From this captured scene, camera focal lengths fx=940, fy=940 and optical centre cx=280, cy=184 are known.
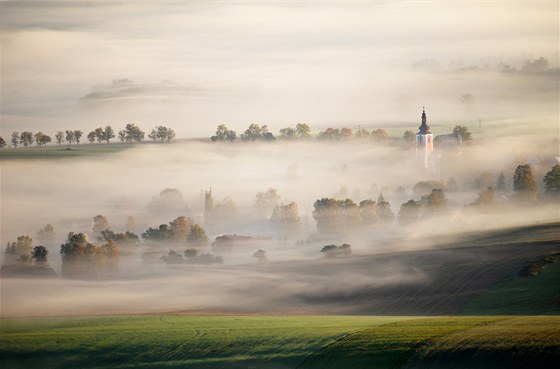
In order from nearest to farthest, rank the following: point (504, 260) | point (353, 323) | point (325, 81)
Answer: point (353, 323) → point (504, 260) → point (325, 81)

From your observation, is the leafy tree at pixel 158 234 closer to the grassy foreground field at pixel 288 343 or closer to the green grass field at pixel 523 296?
the grassy foreground field at pixel 288 343

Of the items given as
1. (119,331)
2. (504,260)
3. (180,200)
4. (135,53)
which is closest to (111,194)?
(180,200)

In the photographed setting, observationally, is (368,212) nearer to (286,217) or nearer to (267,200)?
(286,217)

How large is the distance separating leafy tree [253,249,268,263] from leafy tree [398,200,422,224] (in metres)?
7.70

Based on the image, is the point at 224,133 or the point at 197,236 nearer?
the point at 197,236

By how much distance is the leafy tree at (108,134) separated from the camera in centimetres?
5222

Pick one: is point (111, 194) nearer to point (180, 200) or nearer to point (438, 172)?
point (180, 200)

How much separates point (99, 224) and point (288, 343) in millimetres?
23548

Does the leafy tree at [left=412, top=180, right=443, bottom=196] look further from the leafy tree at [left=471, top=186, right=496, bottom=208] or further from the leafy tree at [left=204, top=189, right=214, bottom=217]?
the leafy tree at [left=204, top=189, right=214, bottom=217]

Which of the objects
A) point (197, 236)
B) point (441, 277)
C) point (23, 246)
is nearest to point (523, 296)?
point (441, 277)

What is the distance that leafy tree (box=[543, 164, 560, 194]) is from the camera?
47.3 metres

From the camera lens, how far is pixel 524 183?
158 ft

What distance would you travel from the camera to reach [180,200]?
52688 mm

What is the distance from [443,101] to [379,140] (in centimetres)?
408
